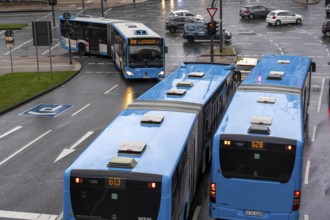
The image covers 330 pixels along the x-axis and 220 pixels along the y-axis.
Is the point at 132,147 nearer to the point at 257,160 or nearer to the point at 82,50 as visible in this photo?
the point at 257,160

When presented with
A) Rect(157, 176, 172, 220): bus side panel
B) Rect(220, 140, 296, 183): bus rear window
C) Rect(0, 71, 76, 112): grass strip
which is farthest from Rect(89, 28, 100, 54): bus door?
Rect(157, 176, 172, 220): bus side panel

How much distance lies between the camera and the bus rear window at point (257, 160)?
1230 cm

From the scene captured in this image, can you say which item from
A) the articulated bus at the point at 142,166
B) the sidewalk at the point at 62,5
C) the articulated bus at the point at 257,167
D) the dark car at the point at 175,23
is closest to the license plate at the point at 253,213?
the articulated bus at the point at 257,167

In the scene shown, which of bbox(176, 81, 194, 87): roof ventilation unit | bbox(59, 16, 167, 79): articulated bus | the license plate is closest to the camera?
the license plate

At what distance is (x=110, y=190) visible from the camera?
34.7 ft

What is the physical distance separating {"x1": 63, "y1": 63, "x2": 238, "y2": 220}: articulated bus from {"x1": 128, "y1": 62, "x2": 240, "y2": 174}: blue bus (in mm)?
72

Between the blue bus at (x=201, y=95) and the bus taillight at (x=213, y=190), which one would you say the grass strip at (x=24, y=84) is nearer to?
the blue bus at (x=201, y=95)

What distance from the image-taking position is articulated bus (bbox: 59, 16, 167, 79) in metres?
33.0

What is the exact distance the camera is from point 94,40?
42.8 meters

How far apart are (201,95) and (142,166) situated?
21.0 ft

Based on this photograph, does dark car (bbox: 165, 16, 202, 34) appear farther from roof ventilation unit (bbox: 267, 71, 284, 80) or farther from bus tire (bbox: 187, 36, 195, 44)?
roof ventilation unit (bbox: 267, 71, 284, 80)

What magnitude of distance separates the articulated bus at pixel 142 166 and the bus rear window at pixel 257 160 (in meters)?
1.06

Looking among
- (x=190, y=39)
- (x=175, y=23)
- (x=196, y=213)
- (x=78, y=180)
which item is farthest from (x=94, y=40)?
(x=78, y=180)

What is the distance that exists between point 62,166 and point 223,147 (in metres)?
8.14
